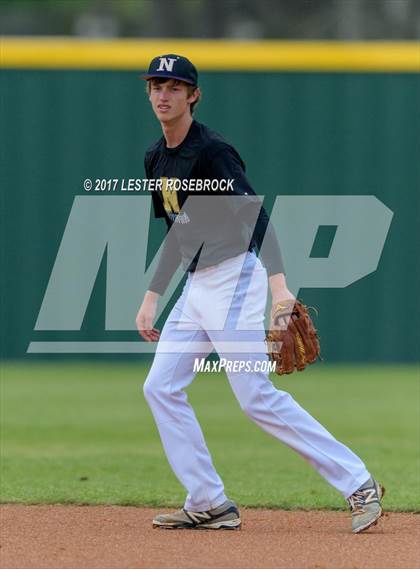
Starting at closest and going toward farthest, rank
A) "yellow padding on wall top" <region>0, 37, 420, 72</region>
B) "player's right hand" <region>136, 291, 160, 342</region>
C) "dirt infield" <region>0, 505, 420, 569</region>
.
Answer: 1. "dirt infield" <region>0, 505, 420, 569</region>
2. "player's right hand" <region>136, 291, 160, 342</region>
3. "yellow padding on wall top" <region>0, 37, 420, 72</region>

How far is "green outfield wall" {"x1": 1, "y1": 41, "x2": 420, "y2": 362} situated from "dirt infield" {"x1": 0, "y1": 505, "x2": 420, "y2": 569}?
19.5 feet

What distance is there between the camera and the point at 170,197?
498 cm

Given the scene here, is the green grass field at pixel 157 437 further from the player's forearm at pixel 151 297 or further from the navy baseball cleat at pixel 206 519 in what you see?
the player's forearm at pixel 151 297

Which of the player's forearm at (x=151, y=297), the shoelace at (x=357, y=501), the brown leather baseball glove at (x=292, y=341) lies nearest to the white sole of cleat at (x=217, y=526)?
the shoelace at (x=357, y=501)

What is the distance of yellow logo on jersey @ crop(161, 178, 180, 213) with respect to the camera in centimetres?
495

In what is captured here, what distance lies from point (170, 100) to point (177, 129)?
0.12m

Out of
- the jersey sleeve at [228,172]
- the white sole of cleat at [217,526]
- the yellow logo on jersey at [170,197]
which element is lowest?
the white sole of cleat at [217,526]

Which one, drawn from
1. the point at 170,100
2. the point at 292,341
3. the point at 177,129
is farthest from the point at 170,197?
the point at 292,341

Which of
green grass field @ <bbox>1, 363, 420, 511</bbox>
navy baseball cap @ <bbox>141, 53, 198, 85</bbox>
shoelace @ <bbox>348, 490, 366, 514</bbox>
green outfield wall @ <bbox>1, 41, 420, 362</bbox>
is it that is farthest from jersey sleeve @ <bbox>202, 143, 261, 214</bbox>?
green outfield wall @ <bbox>1, 41, 420, 362</bbox>

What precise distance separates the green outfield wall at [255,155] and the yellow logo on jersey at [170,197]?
6292 millimetres

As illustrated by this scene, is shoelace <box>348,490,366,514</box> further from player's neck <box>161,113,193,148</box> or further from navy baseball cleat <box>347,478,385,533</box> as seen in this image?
player's neck <box>161,113,193,148</box>

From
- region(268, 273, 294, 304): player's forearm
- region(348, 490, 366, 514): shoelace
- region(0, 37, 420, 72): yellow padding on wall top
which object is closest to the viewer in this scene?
region(268, 273, 294, 304): player's forearm

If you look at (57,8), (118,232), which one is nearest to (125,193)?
(118,232)

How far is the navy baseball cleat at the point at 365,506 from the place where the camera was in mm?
4871
